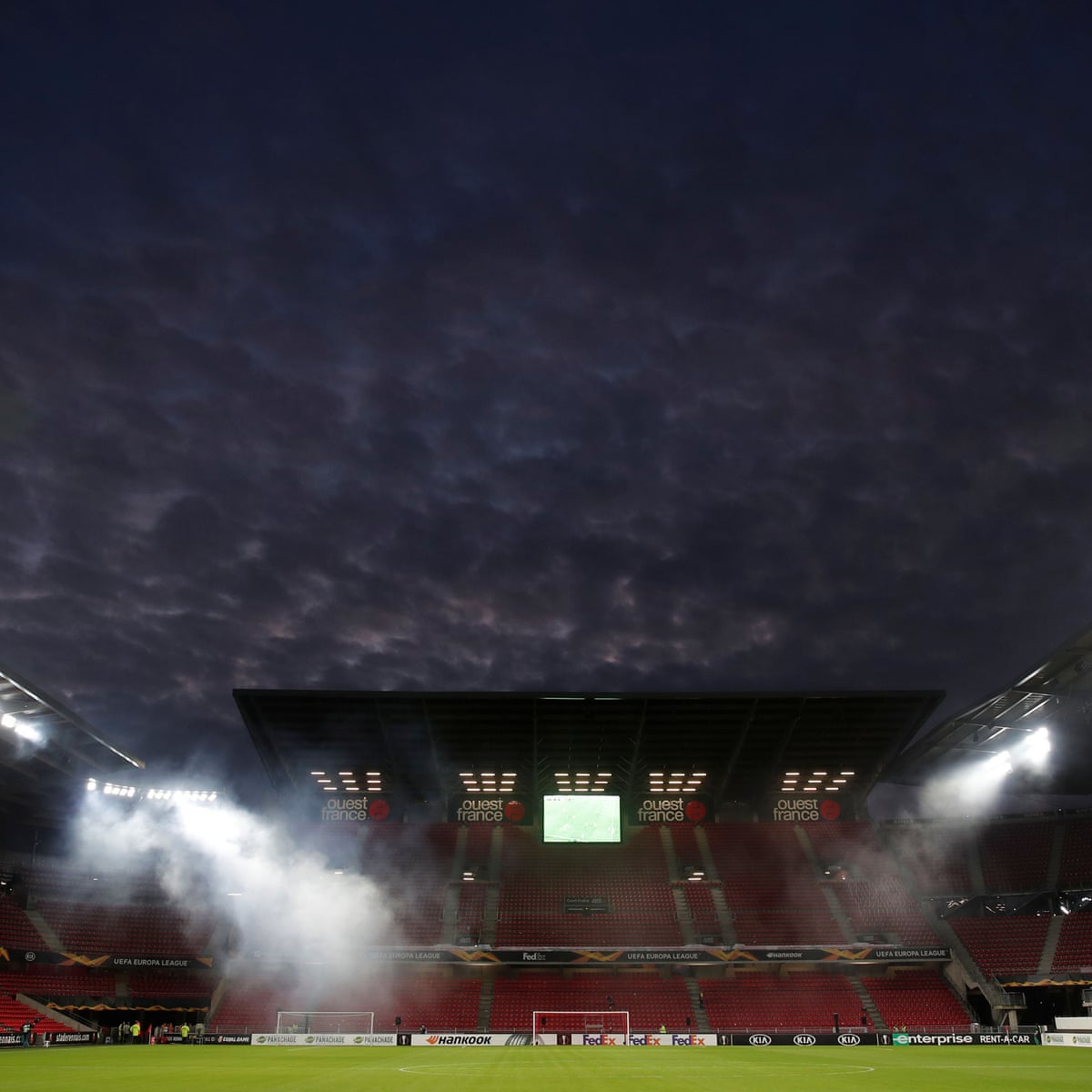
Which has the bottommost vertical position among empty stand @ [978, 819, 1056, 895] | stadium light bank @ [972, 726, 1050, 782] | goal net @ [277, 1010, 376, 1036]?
goal net @ [277, 1010, 376, 1036]

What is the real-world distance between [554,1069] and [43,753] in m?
39.0

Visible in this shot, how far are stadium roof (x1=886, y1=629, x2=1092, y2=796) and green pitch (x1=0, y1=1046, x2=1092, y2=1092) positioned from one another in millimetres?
17018

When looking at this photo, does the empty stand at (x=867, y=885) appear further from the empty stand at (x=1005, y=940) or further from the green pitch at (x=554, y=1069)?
the green pitch at (x=554, y=1069)

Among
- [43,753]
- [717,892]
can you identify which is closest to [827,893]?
[717,892]

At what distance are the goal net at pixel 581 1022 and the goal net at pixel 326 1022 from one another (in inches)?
372

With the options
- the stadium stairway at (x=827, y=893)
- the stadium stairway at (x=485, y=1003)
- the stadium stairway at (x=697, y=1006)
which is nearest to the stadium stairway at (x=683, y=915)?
the stadium stairway at (x=697, y=1006)

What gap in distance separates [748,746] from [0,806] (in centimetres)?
5082

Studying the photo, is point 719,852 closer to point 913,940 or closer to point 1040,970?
point 913,940

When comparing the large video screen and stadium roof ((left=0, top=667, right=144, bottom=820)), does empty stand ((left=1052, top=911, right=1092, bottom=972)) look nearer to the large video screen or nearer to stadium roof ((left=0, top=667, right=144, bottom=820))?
the large video screen

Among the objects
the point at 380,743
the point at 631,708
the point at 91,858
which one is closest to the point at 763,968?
the point at 631,708

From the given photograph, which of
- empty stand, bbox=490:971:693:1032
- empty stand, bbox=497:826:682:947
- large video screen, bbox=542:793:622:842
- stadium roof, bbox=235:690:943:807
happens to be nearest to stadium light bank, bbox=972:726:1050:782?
stadium roof, bbox=235:690:943:807

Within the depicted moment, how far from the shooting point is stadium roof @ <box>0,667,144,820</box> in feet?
145

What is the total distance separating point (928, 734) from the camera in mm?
56812

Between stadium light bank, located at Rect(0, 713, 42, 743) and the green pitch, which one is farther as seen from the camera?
stadium light bank, located at Rect(0, 713, 42, 743)
